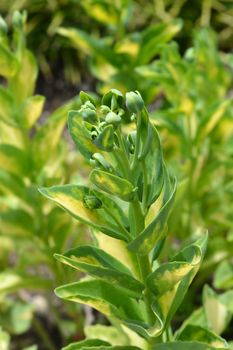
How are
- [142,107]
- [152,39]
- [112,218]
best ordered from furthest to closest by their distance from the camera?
[152,39]
[112,218]
[142,107]

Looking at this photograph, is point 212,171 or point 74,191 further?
point 212,171

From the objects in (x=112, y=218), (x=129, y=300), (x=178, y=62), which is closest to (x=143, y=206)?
(x=112, y=218)

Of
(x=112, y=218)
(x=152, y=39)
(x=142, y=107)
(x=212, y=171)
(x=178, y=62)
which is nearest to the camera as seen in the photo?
(x=142, y=107)

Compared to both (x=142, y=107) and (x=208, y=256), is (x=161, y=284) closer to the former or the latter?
(x=142, y=107)

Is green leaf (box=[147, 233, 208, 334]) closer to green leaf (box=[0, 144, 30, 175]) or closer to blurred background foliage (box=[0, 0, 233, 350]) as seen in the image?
blurred background foliage (box=[0, 0, 233, 350])

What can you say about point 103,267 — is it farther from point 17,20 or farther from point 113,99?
point 17,20

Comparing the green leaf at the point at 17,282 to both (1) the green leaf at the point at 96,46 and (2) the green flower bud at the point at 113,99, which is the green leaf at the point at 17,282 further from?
(2) the green flower bud at the point at 113,99

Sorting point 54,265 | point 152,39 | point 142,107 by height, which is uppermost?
point 142,107

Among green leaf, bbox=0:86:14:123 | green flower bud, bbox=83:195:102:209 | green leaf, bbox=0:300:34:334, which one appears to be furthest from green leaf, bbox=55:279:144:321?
green leaf, bbox=0:300:34:334
